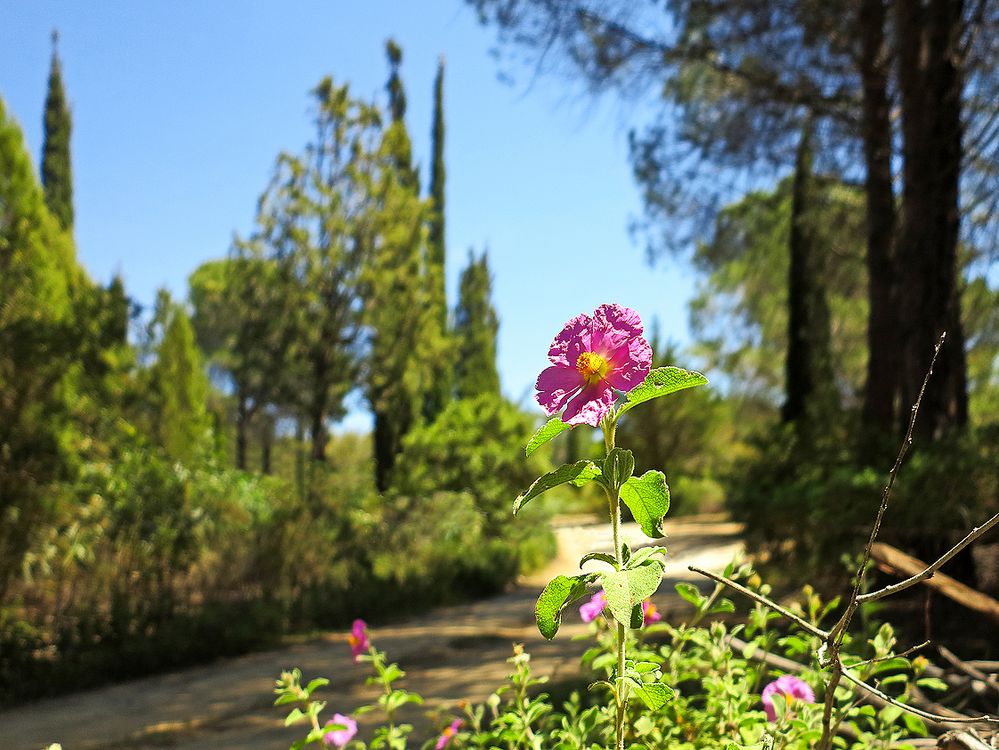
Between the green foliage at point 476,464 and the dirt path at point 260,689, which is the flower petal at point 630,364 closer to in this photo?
the dirt path at point 260,689

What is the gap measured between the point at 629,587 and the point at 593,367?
0.23 metres

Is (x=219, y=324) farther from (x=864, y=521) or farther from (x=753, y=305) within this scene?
(x=864, y=521)

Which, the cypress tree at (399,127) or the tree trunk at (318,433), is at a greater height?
the cypress tree at (399,127)

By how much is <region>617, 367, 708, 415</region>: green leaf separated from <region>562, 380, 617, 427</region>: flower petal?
23 millimetres

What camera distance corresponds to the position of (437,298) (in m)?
15.8

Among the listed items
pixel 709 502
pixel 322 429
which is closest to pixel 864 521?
pixel 322 429

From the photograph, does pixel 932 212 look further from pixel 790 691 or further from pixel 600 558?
pixel 600 558

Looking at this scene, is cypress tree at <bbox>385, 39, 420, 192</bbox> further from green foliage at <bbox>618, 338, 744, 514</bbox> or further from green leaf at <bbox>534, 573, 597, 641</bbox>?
green leaf at <bbox>534, 573, 597, 641</bbox>

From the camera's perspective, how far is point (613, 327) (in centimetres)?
92

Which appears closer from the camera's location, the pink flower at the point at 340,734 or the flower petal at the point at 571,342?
the flower petal at the point at 571,342

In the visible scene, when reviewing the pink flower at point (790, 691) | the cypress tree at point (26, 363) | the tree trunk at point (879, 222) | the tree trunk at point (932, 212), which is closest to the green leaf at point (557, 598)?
the pink flower at point (790, 691)

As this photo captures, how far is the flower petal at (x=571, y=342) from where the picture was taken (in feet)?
2.99

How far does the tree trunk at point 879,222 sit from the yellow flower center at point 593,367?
6.51m

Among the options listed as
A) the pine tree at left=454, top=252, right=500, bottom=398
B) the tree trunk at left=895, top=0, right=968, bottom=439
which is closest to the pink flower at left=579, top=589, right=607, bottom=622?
the tree trunk at left=895, top=0, right=968, bottom=439
